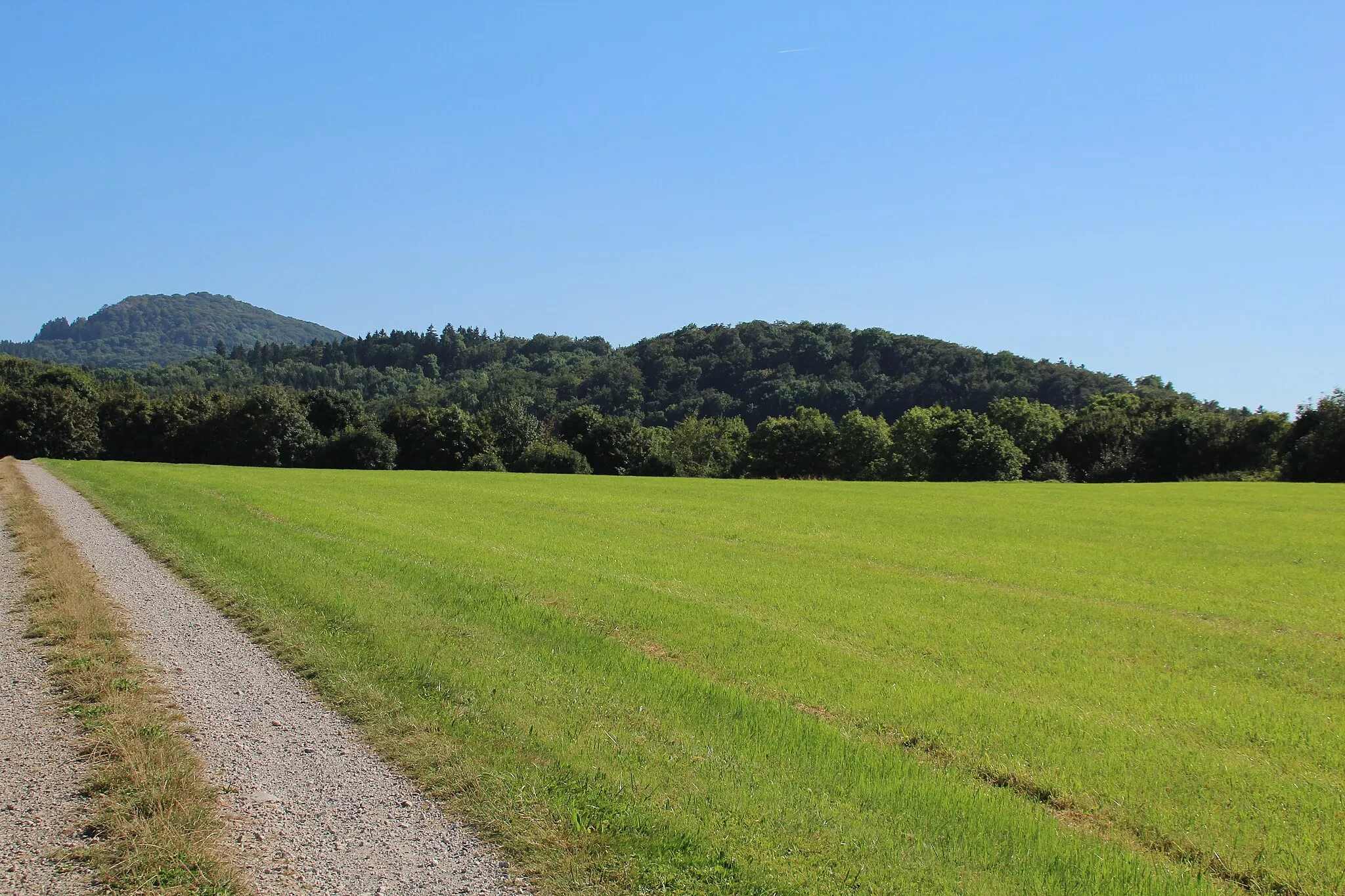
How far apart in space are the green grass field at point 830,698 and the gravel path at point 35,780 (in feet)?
8.85

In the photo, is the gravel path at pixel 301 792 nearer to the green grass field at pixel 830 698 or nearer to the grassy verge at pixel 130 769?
the grassy verge at pixel 130 769

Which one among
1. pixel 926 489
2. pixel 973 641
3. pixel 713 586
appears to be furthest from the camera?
pixel 926 489

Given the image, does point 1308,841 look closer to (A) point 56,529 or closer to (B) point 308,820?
(B) point 308,820

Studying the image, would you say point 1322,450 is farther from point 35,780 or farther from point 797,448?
point 35,780

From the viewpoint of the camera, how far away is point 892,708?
37.3 feet

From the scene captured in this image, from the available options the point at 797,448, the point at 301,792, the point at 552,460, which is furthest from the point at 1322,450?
the point at 301,792

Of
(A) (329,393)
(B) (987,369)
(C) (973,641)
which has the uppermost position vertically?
(B) (987,369)

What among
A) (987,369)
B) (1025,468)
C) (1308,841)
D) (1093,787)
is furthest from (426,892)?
(987,369)

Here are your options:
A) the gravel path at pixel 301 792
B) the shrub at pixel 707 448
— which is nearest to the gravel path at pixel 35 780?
the gravel path at pixel 301 792

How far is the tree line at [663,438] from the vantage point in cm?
9506

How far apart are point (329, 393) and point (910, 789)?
12027 centimetres

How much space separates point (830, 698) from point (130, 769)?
26.4 ft

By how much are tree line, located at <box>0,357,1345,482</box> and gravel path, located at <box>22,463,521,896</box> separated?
92.6 m

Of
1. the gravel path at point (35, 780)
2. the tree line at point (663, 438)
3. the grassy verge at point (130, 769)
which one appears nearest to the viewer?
the gravel path at point (35, 780)
